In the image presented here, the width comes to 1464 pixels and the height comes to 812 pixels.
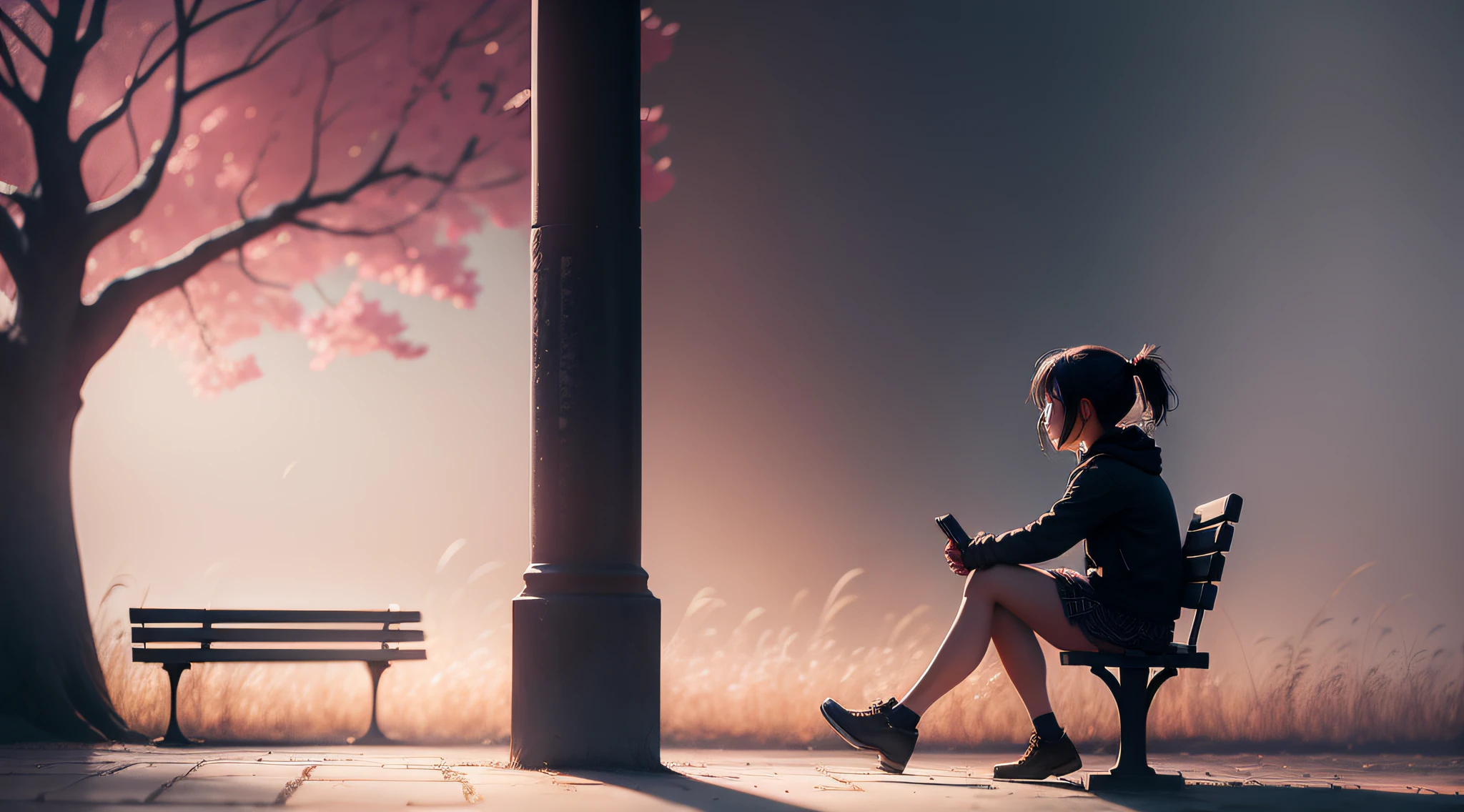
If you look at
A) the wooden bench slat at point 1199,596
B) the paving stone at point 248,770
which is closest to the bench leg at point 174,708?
the paving stone at point 248,770

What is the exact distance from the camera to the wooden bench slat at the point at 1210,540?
378 centimetres

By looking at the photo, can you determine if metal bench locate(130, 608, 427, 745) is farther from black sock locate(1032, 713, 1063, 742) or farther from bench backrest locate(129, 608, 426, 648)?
black sock locate(1032, 713, 1063, 742)

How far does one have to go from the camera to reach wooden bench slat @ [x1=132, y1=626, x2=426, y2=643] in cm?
593

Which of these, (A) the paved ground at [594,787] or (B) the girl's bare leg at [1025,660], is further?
(B) the girl's bare leg at [1025,660]

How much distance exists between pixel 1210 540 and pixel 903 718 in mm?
1127

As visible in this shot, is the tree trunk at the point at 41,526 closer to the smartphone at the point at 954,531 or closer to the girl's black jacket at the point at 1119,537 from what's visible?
the smartphone at the point at 954,531

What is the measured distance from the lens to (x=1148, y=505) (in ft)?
13.0

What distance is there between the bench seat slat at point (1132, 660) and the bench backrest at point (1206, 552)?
0.04 meters

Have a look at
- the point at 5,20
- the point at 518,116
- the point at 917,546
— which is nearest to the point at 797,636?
the point at 917,546

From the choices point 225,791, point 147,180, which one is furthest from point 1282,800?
point 147,180

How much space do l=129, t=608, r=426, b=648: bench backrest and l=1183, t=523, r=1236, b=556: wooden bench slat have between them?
383 cm

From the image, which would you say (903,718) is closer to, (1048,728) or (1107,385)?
(1048,728)

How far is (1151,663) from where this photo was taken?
3930 millimetres

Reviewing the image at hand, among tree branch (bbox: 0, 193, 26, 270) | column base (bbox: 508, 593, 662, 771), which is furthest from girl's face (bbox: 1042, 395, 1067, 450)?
tree branch (bbox: 0, 193, 26, 270)
